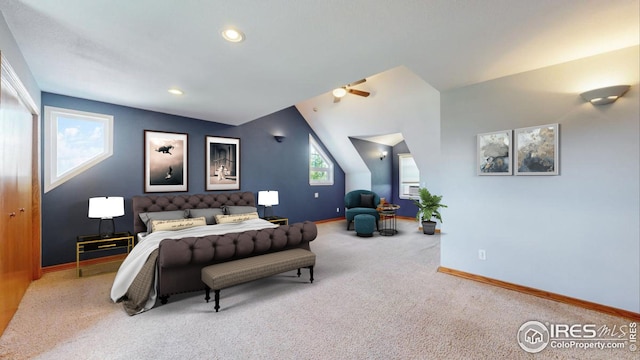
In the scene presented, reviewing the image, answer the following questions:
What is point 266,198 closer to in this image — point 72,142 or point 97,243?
point 97,243

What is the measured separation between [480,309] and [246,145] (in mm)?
5173

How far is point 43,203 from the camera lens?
378 centimetres

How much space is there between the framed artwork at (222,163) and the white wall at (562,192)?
4.27 metres

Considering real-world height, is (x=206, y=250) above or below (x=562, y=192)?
below

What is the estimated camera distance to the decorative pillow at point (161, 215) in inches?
163

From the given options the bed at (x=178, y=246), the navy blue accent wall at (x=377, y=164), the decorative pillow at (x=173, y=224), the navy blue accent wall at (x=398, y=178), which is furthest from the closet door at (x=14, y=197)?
the navy blue accent wall at (x=398, y=178)

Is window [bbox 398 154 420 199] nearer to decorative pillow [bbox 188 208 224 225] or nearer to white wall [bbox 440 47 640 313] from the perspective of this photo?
→ white wall [bbox 440 47 640 313]

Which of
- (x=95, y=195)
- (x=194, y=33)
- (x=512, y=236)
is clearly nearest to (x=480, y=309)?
(x=512, y=236)

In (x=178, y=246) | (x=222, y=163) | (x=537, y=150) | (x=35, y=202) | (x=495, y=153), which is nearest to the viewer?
(x=178, y=246)

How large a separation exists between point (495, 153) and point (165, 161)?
17.3 feet

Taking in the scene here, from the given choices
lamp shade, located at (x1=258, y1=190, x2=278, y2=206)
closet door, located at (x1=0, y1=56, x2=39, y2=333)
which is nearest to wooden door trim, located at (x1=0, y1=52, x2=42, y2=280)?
closet door, located at (x1=0, y1=56, x2=39, y2=333)

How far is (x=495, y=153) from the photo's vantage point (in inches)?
129

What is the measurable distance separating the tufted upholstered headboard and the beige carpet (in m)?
1.07

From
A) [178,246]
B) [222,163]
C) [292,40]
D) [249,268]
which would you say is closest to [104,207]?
[178,246]
